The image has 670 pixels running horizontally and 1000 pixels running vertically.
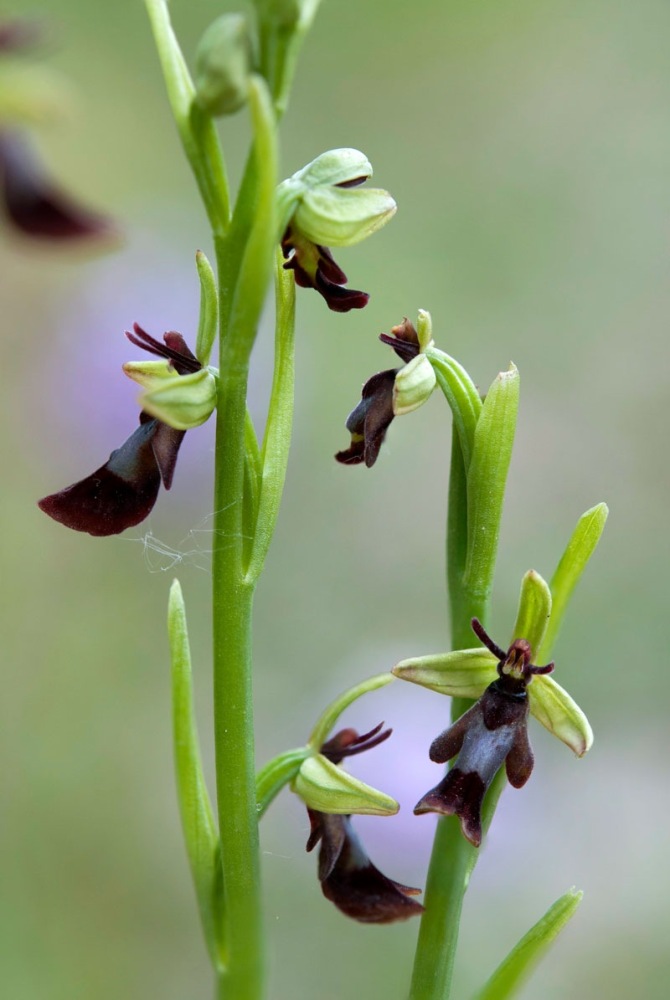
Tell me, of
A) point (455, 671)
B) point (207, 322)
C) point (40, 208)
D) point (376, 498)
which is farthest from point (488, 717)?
point (376, 498)

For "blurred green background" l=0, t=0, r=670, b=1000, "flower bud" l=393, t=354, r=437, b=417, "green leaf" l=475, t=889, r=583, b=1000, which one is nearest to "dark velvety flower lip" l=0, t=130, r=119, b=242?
"flower bud" l=393, t=354, r=437, b=417

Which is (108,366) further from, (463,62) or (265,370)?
(463,62)

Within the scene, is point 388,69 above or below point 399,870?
above

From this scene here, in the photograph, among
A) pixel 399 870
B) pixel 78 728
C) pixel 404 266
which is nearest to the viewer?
pixel 399 870

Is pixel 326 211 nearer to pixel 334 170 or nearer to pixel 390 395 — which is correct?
pixel 334 170

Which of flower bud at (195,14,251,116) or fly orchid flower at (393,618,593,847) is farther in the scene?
fly orchid flower at (393,618,593,847)

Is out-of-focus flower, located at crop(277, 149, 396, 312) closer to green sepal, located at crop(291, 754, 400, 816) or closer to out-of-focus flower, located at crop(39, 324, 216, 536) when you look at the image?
out-of-focus flower, located at crop(39, 324, 216, 536)

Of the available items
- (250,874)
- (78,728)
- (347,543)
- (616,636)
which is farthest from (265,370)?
(250,874)
